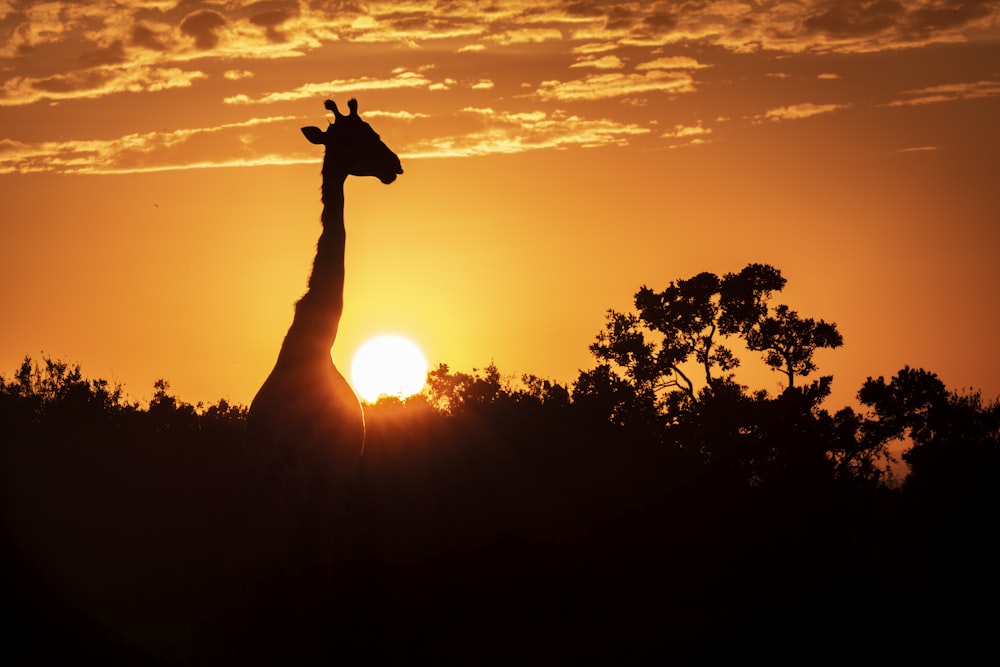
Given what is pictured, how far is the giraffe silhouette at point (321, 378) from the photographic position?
45.4ft

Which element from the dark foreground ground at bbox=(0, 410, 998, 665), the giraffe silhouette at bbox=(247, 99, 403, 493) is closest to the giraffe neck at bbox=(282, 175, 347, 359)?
the giraffe silhouette at bbox=(247, 99, 403, 493)

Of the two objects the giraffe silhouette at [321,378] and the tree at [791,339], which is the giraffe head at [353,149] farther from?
the tree at [791,339]

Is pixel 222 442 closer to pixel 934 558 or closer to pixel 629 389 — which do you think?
pixel 629 389

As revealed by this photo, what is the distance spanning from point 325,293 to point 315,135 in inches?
83.9

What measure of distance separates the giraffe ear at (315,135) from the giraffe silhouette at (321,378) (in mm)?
13

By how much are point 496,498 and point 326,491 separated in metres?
5.92

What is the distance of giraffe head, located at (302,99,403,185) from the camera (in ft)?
50.1

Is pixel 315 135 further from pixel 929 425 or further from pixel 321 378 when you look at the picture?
pixel 929 425

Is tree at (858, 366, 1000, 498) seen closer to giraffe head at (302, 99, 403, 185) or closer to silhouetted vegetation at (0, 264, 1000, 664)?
silhouetted vegetation at (0, 264, 1000, 664)

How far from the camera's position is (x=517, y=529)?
18.2m

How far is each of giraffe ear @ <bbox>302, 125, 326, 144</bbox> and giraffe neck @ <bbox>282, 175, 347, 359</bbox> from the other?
47 cm

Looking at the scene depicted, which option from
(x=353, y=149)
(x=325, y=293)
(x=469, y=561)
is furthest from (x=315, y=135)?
(x=469, y=561)

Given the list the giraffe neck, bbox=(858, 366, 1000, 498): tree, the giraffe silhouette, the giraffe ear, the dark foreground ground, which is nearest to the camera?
the dark foreground ground

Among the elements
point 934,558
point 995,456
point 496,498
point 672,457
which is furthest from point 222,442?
point 995,456
